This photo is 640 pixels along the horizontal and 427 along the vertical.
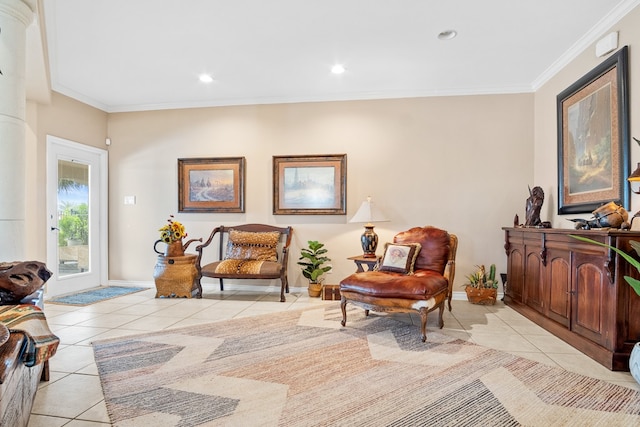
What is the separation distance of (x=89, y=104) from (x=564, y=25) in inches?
225

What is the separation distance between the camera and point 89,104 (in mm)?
4863

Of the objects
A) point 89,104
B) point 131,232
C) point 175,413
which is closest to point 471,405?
point 175,413

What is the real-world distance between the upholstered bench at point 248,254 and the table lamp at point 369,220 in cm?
95

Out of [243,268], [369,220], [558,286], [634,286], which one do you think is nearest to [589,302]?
[558,286]

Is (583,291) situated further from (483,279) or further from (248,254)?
(248,254)

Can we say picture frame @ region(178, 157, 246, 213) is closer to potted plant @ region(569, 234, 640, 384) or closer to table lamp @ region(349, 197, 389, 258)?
table lamp @ region(349, 197, 389, 258)

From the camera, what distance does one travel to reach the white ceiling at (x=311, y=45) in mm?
2771

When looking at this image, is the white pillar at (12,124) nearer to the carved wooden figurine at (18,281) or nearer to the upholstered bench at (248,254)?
the carved wooden figurine at (18,281)

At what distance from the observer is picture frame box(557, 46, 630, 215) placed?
2.73m

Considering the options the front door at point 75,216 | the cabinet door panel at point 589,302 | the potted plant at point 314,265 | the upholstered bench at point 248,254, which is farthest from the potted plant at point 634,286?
the front door at point 75,216

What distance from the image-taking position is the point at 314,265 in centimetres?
444

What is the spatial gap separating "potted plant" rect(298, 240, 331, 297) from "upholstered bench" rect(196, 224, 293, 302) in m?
0.28

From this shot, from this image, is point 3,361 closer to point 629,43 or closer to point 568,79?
point 629,43

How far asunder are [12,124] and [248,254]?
266 cm
